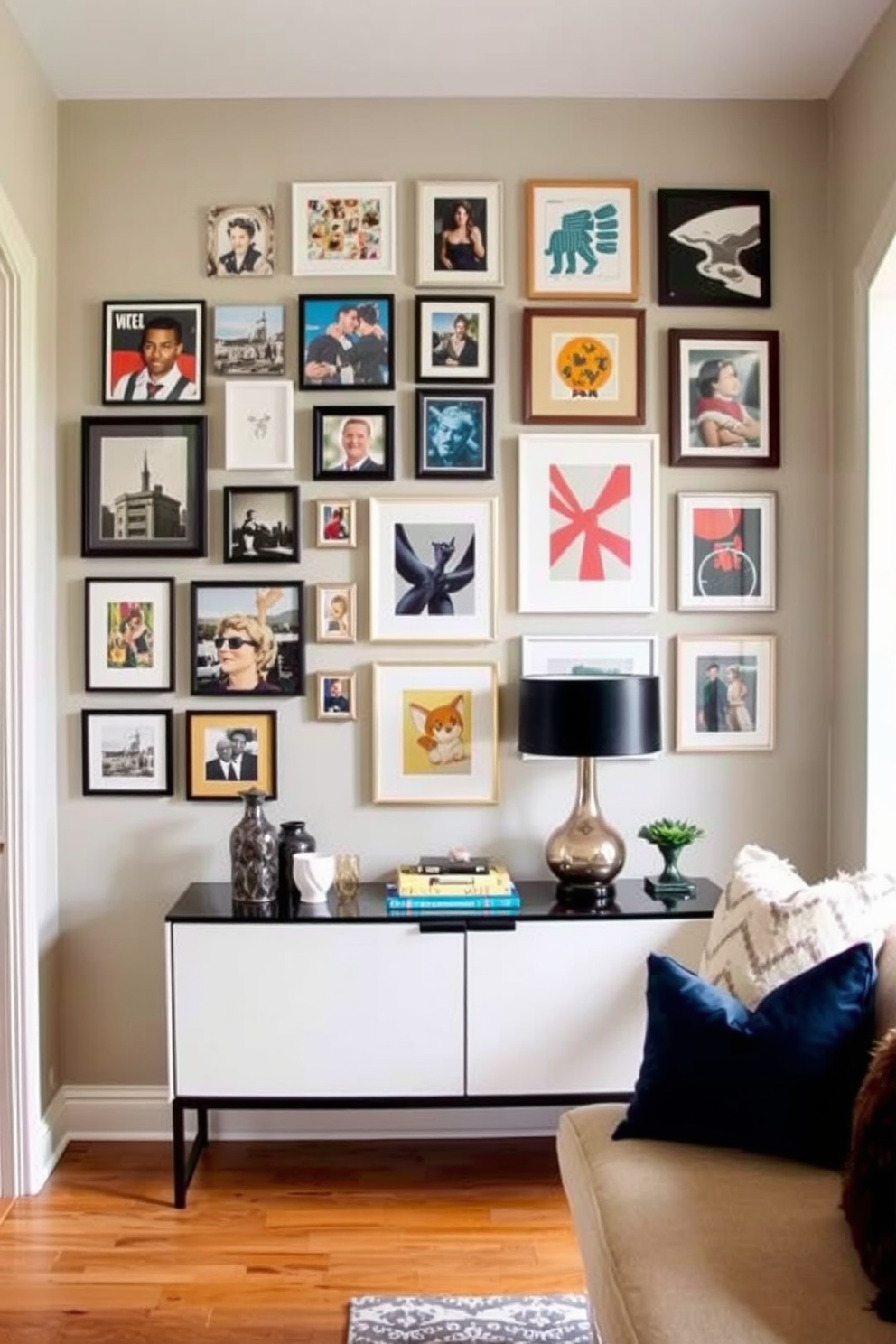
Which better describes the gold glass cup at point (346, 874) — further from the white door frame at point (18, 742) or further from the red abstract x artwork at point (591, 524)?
the red abstract x artwork at point (591, 524)

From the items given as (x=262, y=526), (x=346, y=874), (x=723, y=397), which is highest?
(x=723, y=397)

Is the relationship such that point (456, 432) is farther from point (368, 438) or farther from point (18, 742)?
point (18, 742)

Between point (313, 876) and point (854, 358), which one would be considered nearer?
point (313, 876)

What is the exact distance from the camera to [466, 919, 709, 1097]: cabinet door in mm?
2828

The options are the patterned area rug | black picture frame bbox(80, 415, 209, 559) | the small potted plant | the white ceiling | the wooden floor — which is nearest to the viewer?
the patterned area rug

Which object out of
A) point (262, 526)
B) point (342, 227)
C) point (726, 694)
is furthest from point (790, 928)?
point (342, 227)

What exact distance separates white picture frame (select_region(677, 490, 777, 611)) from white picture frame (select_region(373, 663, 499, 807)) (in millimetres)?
601

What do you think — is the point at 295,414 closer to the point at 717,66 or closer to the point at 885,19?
the point at 717,66

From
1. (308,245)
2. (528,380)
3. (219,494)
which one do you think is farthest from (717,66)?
(219,494)

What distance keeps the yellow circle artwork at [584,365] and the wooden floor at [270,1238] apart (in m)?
2.08

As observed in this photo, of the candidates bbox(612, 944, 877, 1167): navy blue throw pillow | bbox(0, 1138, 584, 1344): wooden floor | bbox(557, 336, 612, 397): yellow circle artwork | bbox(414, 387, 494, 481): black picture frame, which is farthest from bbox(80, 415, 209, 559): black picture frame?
bbox(612, 944, 877, 1167): navy blue throw pillow

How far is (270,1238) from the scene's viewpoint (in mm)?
2668

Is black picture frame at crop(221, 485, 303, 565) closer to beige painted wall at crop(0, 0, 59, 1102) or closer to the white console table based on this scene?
beige painted wall at crop(0, 0, 59, 1102)

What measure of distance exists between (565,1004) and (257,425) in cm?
172
